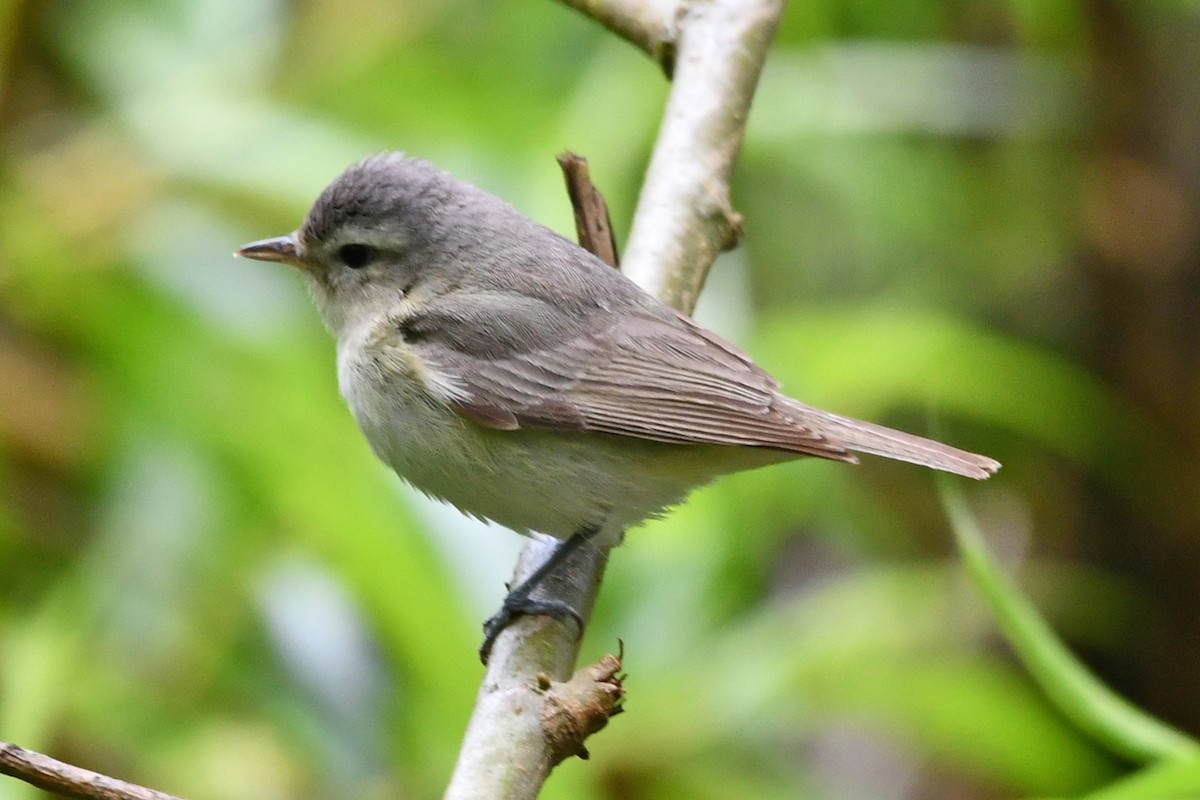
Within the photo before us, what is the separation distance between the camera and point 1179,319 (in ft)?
18.6

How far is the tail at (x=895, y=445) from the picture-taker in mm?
2648

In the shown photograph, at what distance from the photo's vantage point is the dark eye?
10.7 ft

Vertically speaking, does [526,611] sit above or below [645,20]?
below

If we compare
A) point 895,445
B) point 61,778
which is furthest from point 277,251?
point 61,778

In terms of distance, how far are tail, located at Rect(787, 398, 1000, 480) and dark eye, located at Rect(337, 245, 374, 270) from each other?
3.56 feet

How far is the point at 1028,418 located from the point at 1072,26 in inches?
76.8

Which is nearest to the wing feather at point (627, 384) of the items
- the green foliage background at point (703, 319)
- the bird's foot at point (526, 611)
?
the bird's foot at point (526, 611)

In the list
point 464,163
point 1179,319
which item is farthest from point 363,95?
point 1179,319

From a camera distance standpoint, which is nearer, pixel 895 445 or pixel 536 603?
pixel 536 603

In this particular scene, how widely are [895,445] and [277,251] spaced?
5.09 feet

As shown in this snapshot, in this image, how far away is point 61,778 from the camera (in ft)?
5.28

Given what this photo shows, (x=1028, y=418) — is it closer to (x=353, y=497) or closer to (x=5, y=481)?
(x=353, y=497)

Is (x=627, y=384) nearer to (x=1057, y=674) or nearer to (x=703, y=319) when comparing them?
(x=1057, y=674)

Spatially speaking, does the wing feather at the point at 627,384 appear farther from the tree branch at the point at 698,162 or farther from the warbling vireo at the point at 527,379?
the tree branch at the point at 698,162
